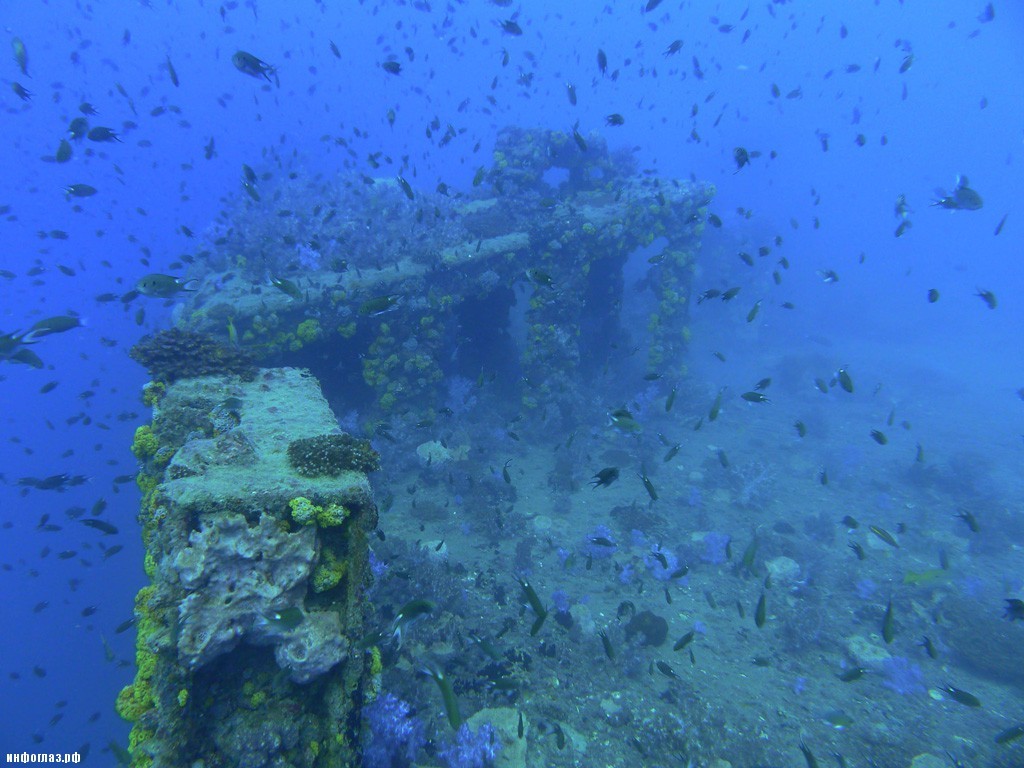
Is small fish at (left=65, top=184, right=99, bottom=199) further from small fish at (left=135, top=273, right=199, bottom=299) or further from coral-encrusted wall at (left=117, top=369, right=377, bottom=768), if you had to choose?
coral-encrusted wall at (left=117, top=369, right=377, bottom=768)

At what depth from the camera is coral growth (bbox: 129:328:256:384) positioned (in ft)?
26.5

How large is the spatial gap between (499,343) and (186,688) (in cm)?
1421

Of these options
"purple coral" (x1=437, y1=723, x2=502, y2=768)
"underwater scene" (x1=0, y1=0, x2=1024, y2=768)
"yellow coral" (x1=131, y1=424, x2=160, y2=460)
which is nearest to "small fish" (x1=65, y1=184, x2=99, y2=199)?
"underwater scene" (x1=0, y1=0, x2=1024, y2=768)

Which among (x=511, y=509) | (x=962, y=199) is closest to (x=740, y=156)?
(x=962, y=199)

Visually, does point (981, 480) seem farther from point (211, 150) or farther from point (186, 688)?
point (211, 150)

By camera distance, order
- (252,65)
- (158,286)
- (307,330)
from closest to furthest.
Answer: (158,286), (252,65), (307,330)

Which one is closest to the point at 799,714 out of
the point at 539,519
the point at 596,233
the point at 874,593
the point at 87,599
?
the point at 874,593

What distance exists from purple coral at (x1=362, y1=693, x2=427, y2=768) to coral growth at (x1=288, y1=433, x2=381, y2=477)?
3.22 m

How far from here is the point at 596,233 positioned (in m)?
17.1

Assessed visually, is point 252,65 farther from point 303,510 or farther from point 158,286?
point 303,510

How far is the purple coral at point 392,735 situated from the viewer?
19.5 feet

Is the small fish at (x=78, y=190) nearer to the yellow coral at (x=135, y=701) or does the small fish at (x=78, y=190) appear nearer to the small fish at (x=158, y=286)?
the small fish at (x=158, y=286)

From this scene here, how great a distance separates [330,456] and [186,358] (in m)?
5.05

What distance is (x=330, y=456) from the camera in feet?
17.0
